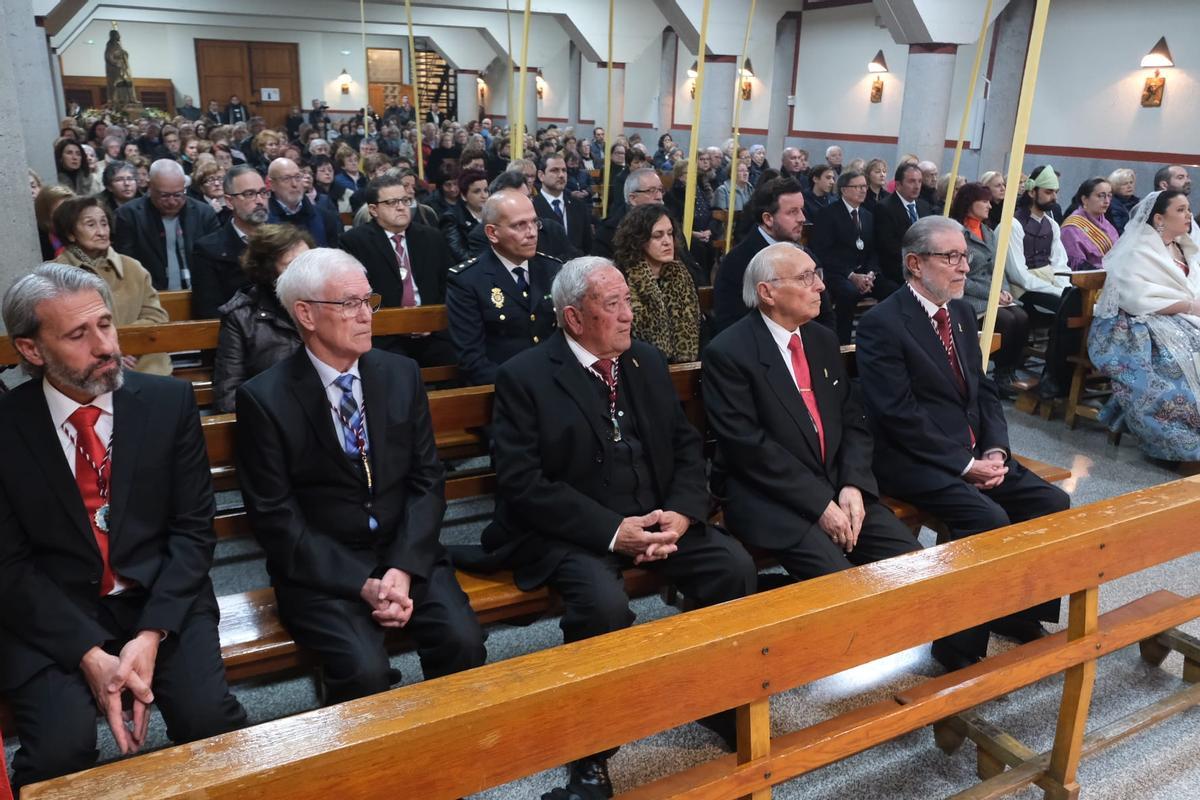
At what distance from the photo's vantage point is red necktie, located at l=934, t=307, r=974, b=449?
3.13m

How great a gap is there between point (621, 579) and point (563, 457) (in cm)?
36

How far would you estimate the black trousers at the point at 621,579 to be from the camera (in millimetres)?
2295

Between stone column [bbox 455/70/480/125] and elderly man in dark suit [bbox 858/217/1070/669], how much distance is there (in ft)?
75.0

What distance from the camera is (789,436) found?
2775 millimetres

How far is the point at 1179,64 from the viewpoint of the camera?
32.0 feet

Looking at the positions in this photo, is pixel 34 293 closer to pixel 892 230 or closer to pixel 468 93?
pixel 892 230

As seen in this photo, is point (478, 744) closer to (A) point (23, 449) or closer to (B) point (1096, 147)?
→ (A) point (23, 449)

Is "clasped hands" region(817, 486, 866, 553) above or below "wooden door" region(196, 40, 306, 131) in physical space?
below

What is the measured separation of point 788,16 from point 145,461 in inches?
617

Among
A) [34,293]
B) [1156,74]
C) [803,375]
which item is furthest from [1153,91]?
[34,293]

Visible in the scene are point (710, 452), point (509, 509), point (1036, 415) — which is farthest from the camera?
point (1036, 415)

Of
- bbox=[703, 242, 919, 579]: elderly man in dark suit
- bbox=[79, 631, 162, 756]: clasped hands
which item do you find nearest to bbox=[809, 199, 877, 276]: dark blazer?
bbox=[703, 242, 919, 579]: elderly man in dark suit

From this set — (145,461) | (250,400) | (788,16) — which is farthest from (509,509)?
(788,16)

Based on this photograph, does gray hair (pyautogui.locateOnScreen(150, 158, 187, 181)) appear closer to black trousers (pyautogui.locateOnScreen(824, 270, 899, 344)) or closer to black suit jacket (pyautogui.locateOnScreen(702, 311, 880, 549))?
black suit jacket (pyautogui.locateOnScreen(702, 311, 880, 549))
